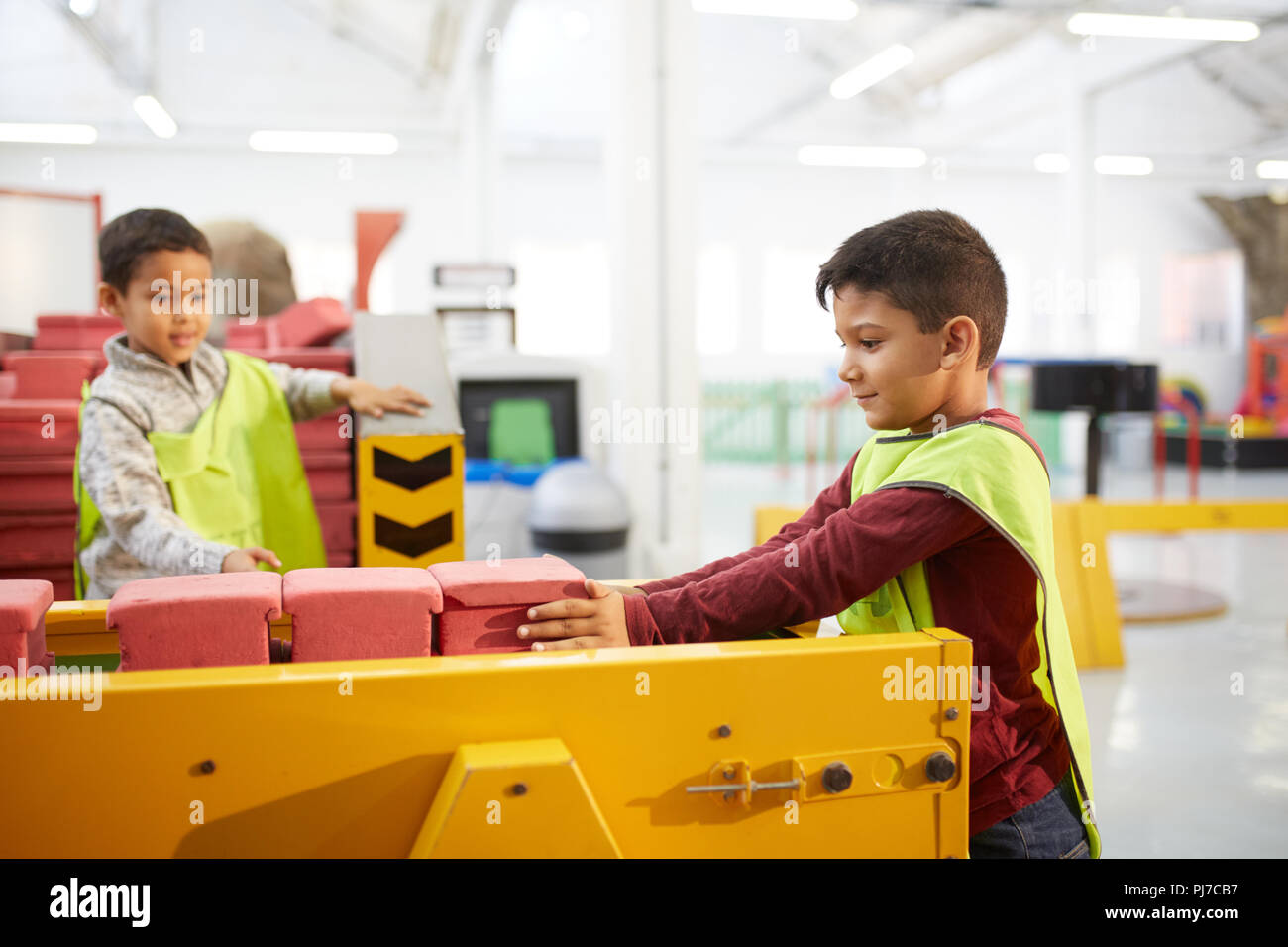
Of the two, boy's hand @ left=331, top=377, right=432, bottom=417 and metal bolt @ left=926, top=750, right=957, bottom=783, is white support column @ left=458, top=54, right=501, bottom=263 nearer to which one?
boy's hand @ left=331, top=377, right=432, bottom=417

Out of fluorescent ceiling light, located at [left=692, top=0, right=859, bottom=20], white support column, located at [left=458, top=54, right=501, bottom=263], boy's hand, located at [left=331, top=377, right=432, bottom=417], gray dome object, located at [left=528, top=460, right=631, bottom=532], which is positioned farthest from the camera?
white support column, located at [left=458, top=54, right=501, bottom=263]

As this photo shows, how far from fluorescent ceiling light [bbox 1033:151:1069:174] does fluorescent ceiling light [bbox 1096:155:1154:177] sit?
62cm

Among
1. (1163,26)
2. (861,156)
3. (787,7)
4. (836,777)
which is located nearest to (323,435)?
(836,777)

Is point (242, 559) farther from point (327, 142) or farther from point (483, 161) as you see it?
point (327, 142)

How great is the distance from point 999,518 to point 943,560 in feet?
0.30

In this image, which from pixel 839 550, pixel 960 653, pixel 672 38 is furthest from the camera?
pixel 672 38

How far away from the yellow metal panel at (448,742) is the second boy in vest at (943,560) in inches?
4.2

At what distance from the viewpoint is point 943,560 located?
117 centimetres

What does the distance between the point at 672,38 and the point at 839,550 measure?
166 inches

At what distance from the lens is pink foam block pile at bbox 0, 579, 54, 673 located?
986 mm

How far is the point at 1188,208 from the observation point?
46.5 ft


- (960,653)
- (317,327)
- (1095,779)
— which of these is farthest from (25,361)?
(1095,779)

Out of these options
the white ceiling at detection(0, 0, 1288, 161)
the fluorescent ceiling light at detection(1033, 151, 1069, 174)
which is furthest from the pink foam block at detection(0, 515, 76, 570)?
the fluorescent ceiling light at detection(1033, 151, 1069, 174)

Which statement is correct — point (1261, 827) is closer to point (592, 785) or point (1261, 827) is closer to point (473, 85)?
point (592, 785)
